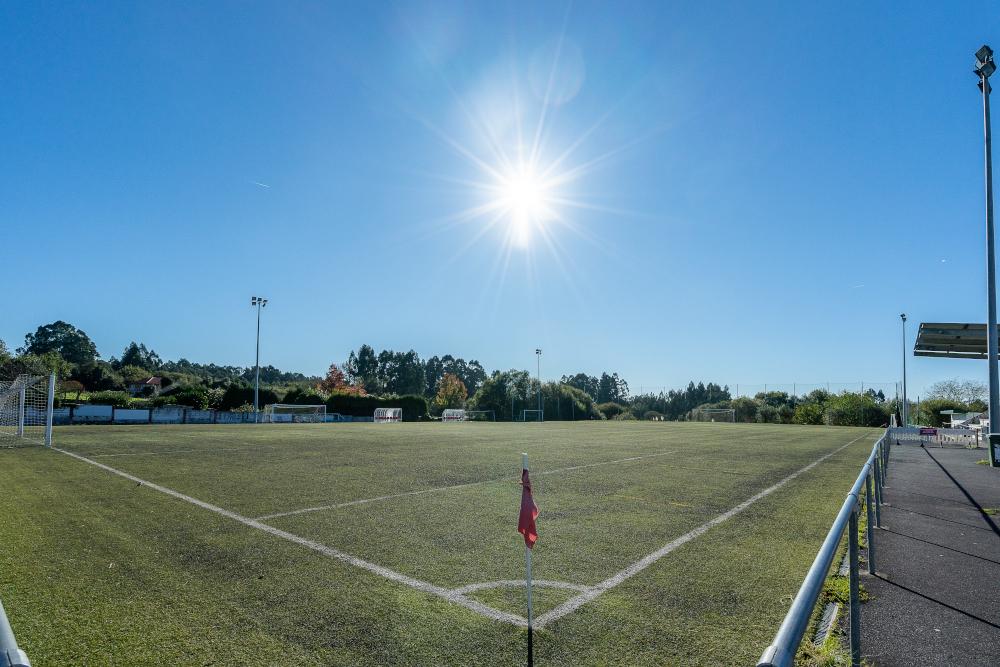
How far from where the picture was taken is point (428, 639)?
12.7ft

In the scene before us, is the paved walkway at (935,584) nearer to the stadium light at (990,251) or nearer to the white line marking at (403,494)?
the white line marking at (403,494)

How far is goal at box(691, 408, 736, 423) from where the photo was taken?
2746 inches

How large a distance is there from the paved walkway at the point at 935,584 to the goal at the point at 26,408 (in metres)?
22.0

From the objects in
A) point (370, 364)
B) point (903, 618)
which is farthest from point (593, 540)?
point (370, 364)

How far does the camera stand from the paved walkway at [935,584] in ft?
12.9

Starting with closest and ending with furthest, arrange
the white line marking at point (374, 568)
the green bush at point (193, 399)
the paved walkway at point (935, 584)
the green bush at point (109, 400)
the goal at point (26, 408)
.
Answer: the paved walkway at point (935, 584) < the white line marking at point (374, 568) < the goal at point (26, 408) < the green bush at point (109, 400) < the green bush at point (193, 399)

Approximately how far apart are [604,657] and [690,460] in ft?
45.2

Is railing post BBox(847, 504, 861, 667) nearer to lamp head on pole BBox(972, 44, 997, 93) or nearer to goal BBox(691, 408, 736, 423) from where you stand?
lamp head on pole BBox(972, 44, 997, 93)

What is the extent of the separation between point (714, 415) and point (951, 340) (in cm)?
5091

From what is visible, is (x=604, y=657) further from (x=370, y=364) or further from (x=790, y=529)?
(x=370, y=364)

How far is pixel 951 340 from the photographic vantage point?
24438mm

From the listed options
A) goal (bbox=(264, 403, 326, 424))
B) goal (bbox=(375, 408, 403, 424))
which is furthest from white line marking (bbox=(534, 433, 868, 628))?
goal (bbox=(375, 408, 403, 424))

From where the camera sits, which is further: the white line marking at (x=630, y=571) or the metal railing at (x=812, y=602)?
the white line marking at (x=630, y=571)

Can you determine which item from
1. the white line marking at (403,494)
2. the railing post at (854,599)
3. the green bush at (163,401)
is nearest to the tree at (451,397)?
the green bush at (163,401)
